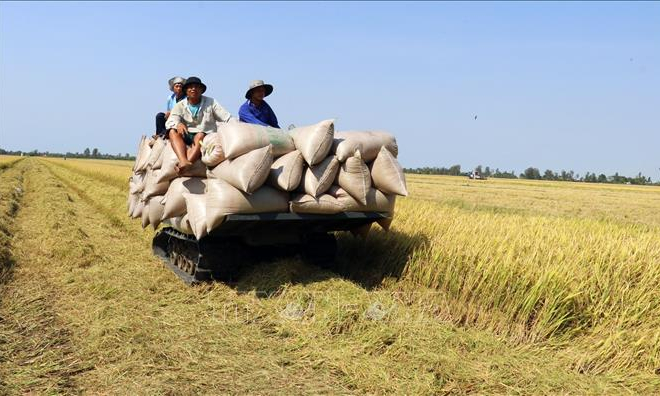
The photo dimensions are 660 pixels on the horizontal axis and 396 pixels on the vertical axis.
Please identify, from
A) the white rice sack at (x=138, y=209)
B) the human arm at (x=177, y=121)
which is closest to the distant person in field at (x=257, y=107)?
the human arm at (x=177, y=121)

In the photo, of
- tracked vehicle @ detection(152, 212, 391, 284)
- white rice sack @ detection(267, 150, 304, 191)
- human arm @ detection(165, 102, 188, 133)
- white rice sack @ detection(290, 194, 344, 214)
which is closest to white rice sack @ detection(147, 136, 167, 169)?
human arm @ detection(165, 102, 188, 133)

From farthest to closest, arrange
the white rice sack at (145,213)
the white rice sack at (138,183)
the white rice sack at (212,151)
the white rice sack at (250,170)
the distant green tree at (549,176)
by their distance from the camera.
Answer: the distant green tree at (549,176) → the white rice sack at (138,183) → the white rice sack at (145,213) → the white rice sack at (212,151) → the white rice sack at (250,170)

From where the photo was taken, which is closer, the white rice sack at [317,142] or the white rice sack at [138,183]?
the white rice sack at [317,142]

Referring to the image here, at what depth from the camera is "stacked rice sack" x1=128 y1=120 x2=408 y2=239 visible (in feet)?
15.5

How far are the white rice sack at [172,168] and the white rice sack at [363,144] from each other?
4.80 ft

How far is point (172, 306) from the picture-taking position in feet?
15.6

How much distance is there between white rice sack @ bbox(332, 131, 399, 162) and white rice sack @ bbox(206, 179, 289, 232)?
0.74 meters

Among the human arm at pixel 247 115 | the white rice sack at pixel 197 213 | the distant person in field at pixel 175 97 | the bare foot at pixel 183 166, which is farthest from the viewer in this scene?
the distant person in field at pixel 175 97

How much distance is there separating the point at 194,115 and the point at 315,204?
2170 millimetres

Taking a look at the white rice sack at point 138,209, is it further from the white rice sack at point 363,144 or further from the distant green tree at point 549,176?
the distant green tree at point 549,176

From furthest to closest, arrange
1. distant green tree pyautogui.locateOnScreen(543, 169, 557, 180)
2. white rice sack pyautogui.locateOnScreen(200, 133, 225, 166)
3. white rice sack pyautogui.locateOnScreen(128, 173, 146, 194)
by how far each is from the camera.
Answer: distant green tree pyautogui.locateOnScreen(543, 169, 557, 180)
white rice sack pyautogui.locateOnScreen(128, 173, 146, 194)
white rice sack pyautogui.locateOnScreen(200, 133, 225, 166)

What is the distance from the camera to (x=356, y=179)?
4.98 m

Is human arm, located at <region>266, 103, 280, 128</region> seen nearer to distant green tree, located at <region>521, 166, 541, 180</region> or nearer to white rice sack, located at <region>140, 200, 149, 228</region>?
white rice sack, located at <region>140, 200, 149, 228</region>

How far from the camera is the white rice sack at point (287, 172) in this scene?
481 cm
